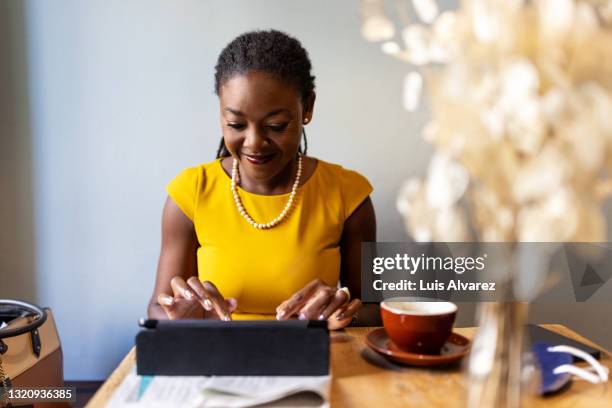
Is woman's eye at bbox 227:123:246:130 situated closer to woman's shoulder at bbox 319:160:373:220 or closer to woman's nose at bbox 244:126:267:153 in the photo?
woman's nose at bbox 244:126:267:153

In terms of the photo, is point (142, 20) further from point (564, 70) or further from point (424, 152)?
point (564, 70)

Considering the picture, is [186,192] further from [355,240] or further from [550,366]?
[550,366]

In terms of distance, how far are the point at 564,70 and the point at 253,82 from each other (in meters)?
0.76

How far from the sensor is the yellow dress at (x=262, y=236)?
1233mm

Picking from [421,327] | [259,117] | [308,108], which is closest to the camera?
[421,327]

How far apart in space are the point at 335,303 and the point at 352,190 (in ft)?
1.37

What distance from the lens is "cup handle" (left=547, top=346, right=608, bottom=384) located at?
2.46ft

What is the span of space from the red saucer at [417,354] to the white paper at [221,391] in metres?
0.14

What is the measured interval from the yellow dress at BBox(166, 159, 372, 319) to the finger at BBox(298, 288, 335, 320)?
25 centimetres

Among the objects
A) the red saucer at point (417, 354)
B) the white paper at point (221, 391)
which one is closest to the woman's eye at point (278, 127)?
the red saucer at point (417, 354)

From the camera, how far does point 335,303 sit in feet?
3.24

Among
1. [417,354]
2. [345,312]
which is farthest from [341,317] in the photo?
[417,354]

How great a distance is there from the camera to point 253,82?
43.9 inches

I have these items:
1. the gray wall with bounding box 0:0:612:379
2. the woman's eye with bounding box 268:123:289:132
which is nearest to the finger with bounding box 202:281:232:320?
the woman's eye with bounding box 268:123:289:132
